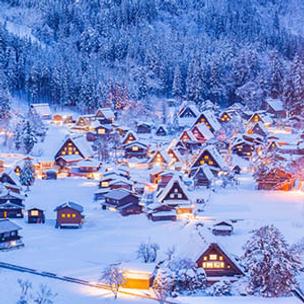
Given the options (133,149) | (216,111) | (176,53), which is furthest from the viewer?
(176,53)

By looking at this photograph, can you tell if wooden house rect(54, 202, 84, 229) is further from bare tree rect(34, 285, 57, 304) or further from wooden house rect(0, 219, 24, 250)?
bare tree rect(34, 285, 57, 304)

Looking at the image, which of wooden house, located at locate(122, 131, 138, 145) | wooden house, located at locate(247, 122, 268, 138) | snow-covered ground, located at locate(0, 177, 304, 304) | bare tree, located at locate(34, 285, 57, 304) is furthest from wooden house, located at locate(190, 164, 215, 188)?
bare tree, located at locate(34, 285, 57, 304)

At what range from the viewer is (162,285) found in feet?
90.0

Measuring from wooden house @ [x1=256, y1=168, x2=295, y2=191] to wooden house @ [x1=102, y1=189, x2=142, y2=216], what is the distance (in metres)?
11.1

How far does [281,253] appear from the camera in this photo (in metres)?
28.8

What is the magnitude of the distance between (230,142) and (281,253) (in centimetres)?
3467

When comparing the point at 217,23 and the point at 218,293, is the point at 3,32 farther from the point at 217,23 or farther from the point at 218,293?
the point at 218,293

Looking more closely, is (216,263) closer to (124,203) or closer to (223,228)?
(223,228)

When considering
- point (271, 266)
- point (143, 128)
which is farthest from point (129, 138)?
point (271, 266)

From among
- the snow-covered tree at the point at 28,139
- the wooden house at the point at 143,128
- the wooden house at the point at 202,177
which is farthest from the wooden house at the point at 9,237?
the wooden house at the point at 143,128

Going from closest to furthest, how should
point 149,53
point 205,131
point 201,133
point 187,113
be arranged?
1. point 201,133
2. point 205,131
3. point 187,113
4. point 149,53

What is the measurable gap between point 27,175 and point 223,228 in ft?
60.2

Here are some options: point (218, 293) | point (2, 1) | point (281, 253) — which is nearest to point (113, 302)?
point (218, 293)

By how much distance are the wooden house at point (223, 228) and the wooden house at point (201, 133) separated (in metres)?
28.0
